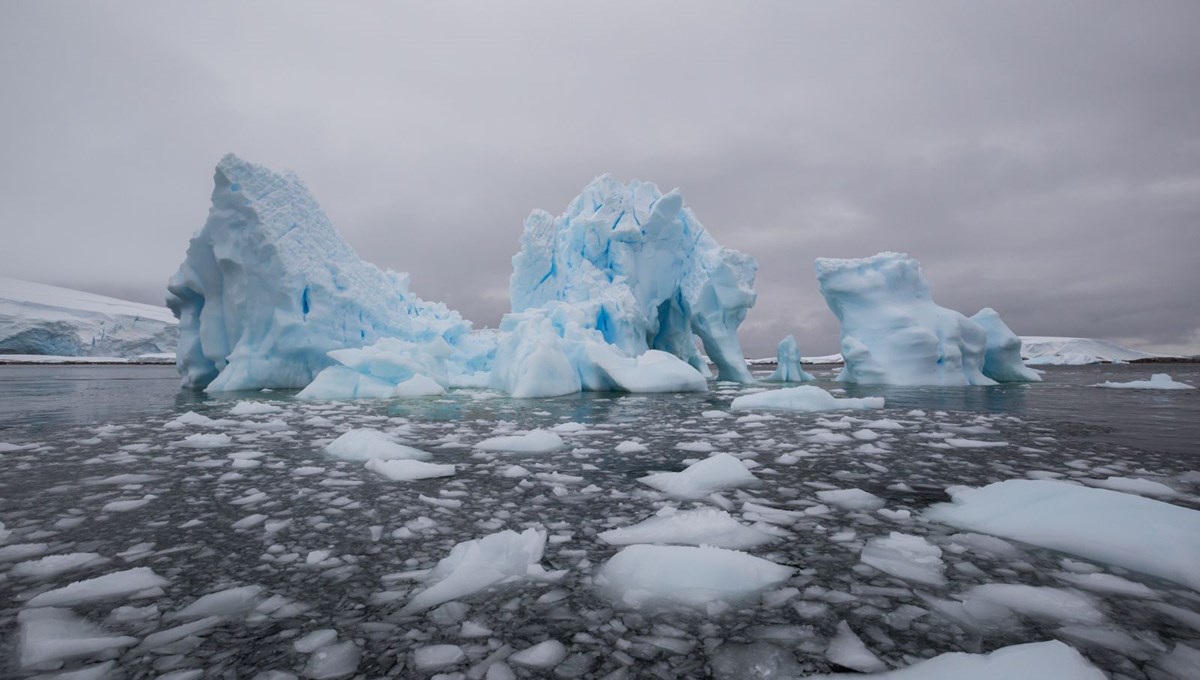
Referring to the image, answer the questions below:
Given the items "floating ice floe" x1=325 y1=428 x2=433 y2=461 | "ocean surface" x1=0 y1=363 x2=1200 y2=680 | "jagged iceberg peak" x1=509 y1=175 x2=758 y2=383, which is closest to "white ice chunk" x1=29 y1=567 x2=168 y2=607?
"ocean surface" x1=0 y1=363 x2=1200 y2=680

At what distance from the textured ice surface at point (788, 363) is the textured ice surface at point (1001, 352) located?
665 cm

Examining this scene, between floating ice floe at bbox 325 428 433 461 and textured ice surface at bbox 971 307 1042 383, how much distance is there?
2219cm

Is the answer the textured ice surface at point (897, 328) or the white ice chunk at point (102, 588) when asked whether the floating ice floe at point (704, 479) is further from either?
the textured ice surface at point (897, 328)

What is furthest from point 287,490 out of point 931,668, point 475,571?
point 931,668

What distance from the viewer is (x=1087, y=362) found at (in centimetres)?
6366

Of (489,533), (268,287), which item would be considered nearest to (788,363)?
(268,287)

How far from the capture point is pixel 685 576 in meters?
1.88

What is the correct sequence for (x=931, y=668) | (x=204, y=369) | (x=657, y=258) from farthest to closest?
1. (x=657, y=258)
2. (x=204, y=369)
3. (x=931, y=668)

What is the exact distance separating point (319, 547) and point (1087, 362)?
86699mm

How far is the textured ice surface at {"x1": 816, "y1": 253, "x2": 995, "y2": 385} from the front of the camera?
677 inches

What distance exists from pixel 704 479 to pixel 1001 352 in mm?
22922

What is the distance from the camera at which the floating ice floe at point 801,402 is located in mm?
8844

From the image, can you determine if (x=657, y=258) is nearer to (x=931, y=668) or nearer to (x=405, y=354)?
(x=405, y=354)

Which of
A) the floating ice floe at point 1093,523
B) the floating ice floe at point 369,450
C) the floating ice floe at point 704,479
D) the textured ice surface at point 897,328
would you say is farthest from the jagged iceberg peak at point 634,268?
the floating ice floe at point 1093,523
